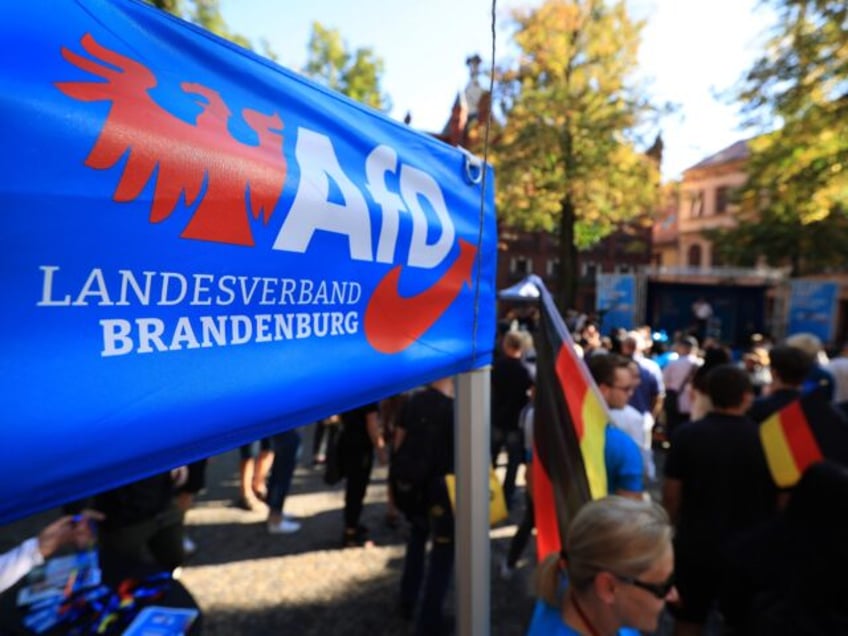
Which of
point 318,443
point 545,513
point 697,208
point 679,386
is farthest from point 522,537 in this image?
point 697,208

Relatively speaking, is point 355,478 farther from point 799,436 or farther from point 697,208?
point 697,208

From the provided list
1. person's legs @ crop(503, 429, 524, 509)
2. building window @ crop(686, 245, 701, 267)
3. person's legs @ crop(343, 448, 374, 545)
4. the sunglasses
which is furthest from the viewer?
building window @ crop(686, 245, 701, 267)

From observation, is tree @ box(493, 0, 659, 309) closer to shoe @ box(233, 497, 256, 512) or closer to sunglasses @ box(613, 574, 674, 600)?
shoe @ box(233, 497, 256, 512)

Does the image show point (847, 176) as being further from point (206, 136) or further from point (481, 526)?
point (206, 136)

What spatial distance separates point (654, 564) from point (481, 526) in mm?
532

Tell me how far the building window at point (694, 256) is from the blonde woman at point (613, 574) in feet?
136

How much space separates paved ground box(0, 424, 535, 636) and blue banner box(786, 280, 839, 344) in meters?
16.2

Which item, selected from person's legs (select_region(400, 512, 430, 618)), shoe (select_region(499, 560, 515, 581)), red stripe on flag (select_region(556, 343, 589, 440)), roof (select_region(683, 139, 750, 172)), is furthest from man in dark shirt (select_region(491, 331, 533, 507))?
roof (select_region(683, 139, 750, 172))

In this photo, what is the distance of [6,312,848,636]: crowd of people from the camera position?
1.53 m

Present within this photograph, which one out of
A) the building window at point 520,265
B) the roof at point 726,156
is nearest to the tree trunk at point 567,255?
the building window at point 520,265

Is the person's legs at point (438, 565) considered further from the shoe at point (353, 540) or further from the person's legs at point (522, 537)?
the shoe at point (353, 540)

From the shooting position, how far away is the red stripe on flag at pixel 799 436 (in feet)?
8.56

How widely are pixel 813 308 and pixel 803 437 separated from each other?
17.3 metres

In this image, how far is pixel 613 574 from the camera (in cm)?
149
